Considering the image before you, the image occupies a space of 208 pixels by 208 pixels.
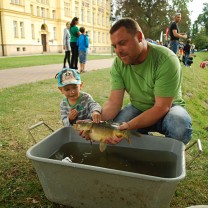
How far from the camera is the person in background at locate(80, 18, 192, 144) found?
259cm

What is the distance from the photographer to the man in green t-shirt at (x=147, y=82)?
2594 millimetres

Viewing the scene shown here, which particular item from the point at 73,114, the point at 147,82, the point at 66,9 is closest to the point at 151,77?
the point at 147,82

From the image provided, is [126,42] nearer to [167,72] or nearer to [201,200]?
[167,72]

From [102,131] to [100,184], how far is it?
55cm

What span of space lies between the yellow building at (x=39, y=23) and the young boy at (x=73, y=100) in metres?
32.2

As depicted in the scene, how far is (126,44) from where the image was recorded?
102 inches

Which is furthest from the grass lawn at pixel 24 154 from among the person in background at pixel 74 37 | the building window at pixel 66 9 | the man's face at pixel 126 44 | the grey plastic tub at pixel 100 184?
the building window at pixel 66 9

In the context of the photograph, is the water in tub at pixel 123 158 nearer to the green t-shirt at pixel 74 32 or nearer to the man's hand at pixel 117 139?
the man's hand at pixel 117 139

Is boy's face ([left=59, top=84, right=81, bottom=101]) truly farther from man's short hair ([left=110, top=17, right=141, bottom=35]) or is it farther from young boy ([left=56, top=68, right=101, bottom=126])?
man's short hair ([left=110, top=17, right=141, bottom=35])

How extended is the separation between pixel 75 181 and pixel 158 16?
43091 millimetres

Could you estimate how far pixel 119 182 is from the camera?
6.14 ft

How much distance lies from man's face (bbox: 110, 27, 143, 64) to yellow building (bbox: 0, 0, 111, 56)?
108 feet

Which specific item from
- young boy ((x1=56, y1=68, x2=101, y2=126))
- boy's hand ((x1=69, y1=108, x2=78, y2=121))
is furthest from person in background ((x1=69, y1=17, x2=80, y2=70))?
boy's hand ((x1=69, y1=108, x2=78, y2=121))

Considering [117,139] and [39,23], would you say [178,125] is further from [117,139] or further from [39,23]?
[39,23]
